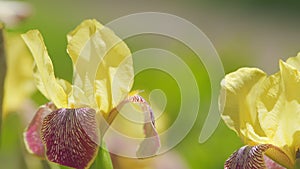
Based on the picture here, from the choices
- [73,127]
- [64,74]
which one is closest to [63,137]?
[73,127]

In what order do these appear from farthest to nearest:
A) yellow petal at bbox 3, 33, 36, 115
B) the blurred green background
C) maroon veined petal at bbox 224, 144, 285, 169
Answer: the blurred green background < yellow petal at bbox 3, 33, 36, 115 < maroon veined petal at bbox 224, 144, 285, 169

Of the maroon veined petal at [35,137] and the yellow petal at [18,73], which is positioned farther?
the yellow petal at [18,73]

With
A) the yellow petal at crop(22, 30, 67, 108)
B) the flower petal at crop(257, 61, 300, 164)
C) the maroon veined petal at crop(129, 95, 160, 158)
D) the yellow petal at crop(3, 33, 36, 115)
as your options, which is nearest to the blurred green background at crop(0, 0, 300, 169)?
the yellow petal at crop(3, 33, 36, 115)

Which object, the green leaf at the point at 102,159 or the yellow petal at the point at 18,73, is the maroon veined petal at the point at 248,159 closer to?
the green leaf at the point at 102,159

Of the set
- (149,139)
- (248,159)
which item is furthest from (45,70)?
(248,159)

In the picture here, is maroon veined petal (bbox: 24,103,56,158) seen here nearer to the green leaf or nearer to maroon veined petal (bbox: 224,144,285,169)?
the green leaf

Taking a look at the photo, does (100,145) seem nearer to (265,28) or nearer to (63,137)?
(63,137)

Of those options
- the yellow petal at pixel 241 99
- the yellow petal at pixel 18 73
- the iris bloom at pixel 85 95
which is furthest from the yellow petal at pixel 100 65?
the yellow petal at pixel 18 73
